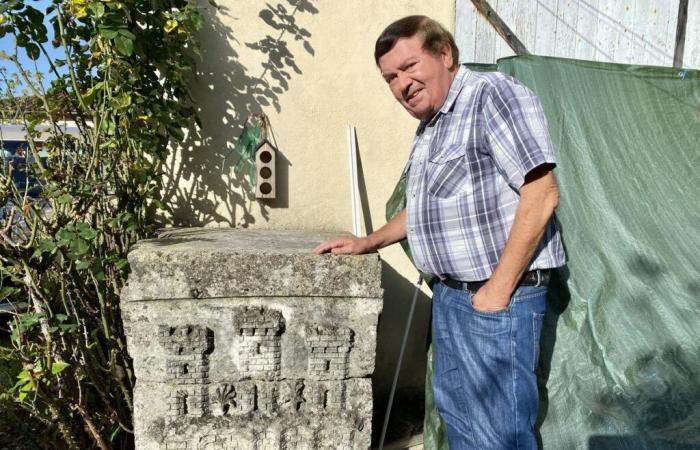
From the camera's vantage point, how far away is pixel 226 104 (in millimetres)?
3100

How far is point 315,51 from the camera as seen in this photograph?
3.16 m

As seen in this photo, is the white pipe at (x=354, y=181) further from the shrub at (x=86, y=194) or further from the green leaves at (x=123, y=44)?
the green leaves at (x=123, y=44)

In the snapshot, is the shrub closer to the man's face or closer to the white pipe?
the white pipe

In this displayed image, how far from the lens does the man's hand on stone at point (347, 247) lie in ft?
7.93

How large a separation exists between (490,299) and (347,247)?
0.77 metres

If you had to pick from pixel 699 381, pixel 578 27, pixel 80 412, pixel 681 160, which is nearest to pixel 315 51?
pixel 578 27

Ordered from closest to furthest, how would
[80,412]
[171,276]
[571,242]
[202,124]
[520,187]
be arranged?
1. [520,187]
2. [171,276]
3. [80,412]
4. [571,242]
5. [202,124]

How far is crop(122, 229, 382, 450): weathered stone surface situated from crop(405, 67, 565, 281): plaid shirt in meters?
0.57

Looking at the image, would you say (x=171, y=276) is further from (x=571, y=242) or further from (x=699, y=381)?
(x=699, y=381)

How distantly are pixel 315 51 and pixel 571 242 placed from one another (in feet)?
5.72

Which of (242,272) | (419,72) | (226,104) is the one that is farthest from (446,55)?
(226,104)

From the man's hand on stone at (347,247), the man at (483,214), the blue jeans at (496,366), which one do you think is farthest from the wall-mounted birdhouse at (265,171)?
the blue jeans at (496,366)

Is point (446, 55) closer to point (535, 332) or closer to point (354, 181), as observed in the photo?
point (535, 332)

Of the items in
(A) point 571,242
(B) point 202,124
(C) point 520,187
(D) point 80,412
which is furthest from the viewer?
(B) point 202,124
